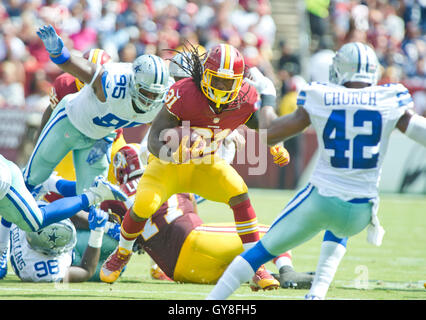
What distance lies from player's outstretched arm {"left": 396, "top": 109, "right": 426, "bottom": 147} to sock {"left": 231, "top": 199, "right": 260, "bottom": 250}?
146cm

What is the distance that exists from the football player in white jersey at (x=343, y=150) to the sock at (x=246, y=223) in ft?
3.34

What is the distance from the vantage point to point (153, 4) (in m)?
16.0

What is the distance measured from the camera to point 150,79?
5.44m

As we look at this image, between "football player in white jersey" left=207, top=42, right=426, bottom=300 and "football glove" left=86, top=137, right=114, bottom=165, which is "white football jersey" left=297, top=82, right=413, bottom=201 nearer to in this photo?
"football player in white jersey" left=207, top=42, right=426, bottom=300

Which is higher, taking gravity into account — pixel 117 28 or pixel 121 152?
pixel 117 28

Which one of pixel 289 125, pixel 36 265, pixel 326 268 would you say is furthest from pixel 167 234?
pixel 289 125

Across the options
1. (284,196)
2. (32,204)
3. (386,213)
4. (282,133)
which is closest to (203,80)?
(282,133)

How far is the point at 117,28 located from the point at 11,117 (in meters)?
3.11

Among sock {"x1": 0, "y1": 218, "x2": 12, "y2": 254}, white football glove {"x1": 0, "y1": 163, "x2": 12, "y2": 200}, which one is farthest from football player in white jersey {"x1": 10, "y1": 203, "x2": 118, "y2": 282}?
white football glove {"x1": 0, "y1": 163, "x2": 12, "y2": 200}

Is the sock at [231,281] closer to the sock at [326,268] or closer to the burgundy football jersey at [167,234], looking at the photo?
the sock at [326,268]

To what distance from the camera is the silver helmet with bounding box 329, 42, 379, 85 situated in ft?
13.5

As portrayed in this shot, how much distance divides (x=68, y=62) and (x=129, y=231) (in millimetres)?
1463

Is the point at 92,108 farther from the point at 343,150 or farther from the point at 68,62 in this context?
the point at 343,150
